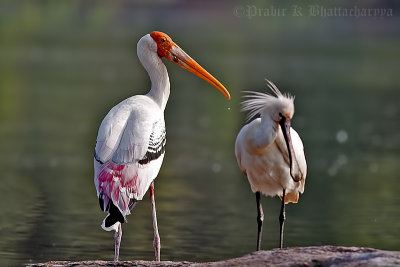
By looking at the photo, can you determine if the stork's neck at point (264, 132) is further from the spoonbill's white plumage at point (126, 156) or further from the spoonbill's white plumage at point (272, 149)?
the spoonbill's white plumage at point (126, 156)

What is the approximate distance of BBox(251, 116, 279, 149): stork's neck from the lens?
923 centimetres

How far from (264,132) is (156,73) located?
3.71 ft

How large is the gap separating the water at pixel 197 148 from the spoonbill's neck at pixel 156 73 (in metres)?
1.65

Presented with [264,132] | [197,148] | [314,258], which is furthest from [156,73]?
[197,148]

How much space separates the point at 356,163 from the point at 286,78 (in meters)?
15.7

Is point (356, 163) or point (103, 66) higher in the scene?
point (103, 66)

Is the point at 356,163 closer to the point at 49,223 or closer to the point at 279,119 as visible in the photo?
the point at 49,223

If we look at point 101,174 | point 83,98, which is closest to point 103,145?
point 101,174

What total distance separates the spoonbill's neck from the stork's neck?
86 centimetres

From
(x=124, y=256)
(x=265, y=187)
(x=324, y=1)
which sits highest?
(x=324, y=1)

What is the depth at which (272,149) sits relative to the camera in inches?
372

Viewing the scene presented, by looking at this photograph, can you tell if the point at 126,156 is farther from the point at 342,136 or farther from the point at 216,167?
the point at 342,136

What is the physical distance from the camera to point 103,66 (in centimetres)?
3853

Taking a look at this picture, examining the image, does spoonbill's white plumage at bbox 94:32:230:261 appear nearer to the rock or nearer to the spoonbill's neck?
the spoonbill's neck
